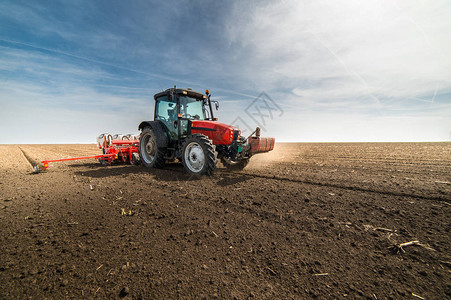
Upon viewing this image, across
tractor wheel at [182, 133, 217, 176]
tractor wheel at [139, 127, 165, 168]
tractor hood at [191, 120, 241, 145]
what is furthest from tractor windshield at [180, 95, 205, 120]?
tractor wheel at [139, 127, 165, 168]

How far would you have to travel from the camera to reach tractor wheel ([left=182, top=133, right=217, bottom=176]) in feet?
17.6

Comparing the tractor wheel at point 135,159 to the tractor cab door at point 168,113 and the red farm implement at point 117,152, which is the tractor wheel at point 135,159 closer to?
the red farm implement at point 117,152

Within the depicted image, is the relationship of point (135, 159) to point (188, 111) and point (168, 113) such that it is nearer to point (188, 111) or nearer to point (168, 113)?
point (168, 113)

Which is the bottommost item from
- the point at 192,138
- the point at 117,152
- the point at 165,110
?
the point at 117,152

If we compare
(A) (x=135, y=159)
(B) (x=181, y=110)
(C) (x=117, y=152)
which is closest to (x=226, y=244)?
(B) (x=181, y=110)

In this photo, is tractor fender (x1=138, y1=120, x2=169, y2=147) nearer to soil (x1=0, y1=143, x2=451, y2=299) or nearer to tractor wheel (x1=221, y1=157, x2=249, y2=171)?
tractor wheel (x1=221, y1=157, x2=249, y2=171)

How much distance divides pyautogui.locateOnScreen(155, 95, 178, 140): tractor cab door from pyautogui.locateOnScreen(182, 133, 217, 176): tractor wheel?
1147 mm

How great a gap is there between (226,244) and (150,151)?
6.34 metres

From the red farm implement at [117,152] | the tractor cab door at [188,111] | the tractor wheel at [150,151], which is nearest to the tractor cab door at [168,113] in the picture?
the tractor cab door at [188,111]

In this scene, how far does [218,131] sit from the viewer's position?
19.4 feet

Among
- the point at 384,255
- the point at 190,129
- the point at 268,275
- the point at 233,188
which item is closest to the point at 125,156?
the point at 190,129

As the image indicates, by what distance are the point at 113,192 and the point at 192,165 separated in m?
2.40

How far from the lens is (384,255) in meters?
2.01

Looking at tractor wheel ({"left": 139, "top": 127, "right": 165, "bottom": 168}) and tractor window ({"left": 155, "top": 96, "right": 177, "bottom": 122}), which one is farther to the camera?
→ tractor wheel ({"left": 139, "top": 127, "right": 165, "bottom": 168})
